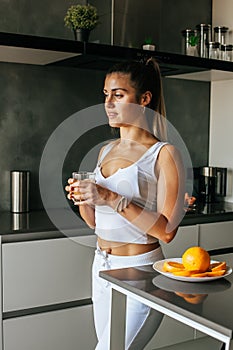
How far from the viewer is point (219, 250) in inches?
118

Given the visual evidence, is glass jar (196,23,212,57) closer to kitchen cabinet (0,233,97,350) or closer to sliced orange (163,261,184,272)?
kitchen cabinet (0,233,97,350)

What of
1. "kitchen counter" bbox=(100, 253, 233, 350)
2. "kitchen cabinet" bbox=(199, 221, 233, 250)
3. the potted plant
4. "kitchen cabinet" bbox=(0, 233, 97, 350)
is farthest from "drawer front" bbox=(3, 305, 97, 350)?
the potted plant

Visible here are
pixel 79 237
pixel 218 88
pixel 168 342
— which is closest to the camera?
pixel 79 237

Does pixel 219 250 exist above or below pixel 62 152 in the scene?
below

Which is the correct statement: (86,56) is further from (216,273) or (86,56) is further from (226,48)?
(216,273)

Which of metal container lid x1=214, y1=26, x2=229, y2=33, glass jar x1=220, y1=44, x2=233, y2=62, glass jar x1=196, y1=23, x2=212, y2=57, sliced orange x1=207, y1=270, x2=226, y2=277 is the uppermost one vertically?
metal container lid x1=214, y1=26, x2=229, y2=33

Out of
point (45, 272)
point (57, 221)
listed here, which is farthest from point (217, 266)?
point (57, 221)

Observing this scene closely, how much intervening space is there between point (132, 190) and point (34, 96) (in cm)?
142

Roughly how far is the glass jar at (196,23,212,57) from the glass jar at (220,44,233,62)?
0.10 m

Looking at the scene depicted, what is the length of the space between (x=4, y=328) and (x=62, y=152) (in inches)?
44.6

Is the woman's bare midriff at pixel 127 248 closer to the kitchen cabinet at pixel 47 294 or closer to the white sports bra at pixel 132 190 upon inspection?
the white sports bra at pixel 132 190

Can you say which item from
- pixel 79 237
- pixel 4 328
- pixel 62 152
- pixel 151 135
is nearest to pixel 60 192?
pixel 62 152

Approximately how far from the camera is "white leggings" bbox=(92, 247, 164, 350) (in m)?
1.66

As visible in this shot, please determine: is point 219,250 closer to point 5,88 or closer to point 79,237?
point 79,237
